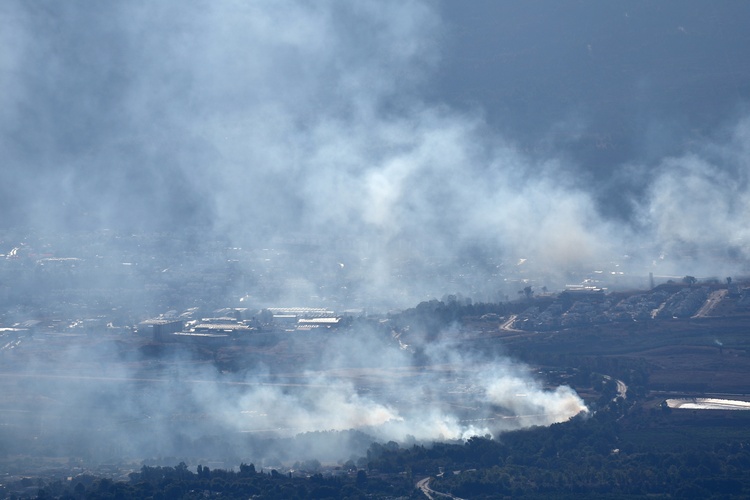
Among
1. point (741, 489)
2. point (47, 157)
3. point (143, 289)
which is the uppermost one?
point (47, 157)

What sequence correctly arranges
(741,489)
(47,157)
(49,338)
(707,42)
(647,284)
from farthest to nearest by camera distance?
1. (707,42)
2. (47,157)
3. (647,284)
4. (49,338)
5. (741,489)

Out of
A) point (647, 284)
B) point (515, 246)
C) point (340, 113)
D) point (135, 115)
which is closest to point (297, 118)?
point (340, 113)

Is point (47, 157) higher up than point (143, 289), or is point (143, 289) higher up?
point (47, 157)

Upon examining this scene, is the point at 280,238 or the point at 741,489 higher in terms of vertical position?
the point at 280,238

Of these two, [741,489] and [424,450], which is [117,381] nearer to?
[424,450]

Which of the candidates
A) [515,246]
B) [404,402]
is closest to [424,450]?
[404,402]

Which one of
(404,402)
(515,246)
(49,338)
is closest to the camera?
(404,402)

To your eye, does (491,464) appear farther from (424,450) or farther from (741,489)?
(741,489)

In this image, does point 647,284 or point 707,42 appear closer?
point 647,284

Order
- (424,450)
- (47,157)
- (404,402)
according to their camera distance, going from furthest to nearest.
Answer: (47,157)
(404,402)
(424,450)

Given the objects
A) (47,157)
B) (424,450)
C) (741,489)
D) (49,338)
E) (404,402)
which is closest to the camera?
(741,489)
